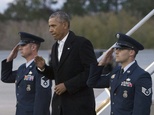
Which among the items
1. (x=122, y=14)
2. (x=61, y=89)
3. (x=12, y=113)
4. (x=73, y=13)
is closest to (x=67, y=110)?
(x=61, y=89)

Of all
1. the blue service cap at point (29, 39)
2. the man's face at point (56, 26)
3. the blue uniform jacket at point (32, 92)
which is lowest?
the blue uniform jacket at point (32, 92)

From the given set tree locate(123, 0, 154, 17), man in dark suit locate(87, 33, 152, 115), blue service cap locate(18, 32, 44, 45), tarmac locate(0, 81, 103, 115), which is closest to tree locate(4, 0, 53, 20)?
tree locate(123, 0, 154, 17)

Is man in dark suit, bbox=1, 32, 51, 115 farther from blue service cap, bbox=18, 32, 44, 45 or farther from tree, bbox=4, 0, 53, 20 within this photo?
tree, bbox=4, 0, 53, 20

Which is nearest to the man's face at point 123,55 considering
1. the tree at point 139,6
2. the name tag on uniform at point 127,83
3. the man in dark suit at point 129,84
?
the man in dark suit at point 129,84

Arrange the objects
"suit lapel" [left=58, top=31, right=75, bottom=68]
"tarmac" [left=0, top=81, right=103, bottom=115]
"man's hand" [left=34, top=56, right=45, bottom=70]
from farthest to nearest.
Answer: "tarmac" [left=0, top=81, right=103, bottom=115], "suit lapel" [left=58, top=31, right=75, bottom=68], "man's hand" [left=34, top=56, right=45, bottom=70]

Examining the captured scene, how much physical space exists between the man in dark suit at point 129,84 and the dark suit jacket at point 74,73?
0.42 meters

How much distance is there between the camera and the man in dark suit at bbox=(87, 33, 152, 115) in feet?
11.6

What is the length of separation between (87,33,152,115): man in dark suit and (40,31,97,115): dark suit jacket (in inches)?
16.4

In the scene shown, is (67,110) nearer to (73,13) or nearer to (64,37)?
(64,37)

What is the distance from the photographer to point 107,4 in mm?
39000

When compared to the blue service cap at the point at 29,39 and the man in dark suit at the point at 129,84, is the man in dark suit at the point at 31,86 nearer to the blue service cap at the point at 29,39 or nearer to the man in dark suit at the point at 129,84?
the blue service cap at the point at 29,39

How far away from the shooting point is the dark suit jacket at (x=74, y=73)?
13.9ft

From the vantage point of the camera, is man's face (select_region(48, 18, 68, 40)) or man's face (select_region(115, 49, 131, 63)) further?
man's face (select_region(48, 18, 68, 40))

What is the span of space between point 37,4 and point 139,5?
8304 mm
